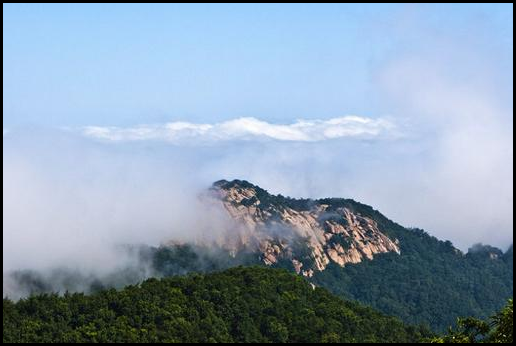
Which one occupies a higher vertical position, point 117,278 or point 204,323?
point 117,278

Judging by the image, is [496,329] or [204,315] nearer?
[496,329]

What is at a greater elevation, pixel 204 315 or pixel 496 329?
pixel 204 315

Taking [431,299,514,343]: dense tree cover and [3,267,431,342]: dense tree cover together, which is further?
[3,267,431,342]: dense tree cover

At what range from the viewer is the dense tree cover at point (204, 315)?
339 ft

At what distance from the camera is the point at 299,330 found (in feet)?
373

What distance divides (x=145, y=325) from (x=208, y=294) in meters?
15.4

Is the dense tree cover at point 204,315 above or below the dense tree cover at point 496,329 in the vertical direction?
above

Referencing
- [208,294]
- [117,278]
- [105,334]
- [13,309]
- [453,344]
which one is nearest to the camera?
[453,344]

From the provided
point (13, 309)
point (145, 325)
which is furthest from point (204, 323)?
point (13, 309)

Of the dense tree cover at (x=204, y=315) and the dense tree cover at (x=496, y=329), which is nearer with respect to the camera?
Result: the dense tree cover at (x=496, y=329)

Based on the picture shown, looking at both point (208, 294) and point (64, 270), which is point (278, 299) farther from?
point (64, 270)

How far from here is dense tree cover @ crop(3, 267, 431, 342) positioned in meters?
103

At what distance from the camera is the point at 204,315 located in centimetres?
11344

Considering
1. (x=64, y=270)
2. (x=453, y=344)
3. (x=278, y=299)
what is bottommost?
(x=453, y=344)
